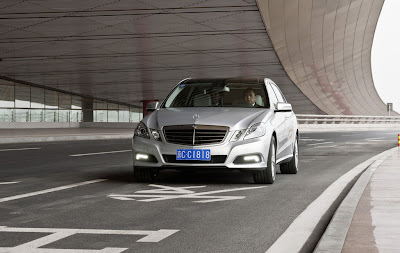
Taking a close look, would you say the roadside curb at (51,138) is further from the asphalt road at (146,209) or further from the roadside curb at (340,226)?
the roadside curb at (340,226)

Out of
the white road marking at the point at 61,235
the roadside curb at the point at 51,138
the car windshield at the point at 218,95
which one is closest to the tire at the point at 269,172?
the car windshield at the point at 218,95

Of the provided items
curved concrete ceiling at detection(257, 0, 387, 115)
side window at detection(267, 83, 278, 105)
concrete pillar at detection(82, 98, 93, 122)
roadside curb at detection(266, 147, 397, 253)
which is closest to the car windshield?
side window at detection(267, 83, 278, 105)

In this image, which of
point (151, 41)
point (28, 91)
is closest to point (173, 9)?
point (151, 41)

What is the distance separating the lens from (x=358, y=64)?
64938 millimetres

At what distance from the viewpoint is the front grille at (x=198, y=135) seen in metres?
9.35

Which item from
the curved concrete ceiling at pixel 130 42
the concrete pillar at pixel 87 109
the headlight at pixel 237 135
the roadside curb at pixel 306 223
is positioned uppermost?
the curved concrete ceiling at pixel 130 42

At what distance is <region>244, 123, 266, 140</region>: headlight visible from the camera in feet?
30.8

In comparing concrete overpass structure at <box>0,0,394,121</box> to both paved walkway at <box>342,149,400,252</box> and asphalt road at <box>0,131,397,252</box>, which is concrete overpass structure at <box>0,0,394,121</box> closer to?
asphalt road at <box>0,131,397,252</box>

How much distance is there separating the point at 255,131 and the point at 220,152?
643 mm

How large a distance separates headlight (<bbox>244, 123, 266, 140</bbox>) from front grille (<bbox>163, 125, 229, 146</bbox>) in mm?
323

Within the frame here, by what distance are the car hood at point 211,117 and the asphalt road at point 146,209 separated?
0.93 metres

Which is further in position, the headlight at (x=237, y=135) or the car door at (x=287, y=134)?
the car door at (x=287, y=134)

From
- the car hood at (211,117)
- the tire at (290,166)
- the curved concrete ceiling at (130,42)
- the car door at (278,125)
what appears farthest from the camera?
the curved concrete ceiling at (130,42)

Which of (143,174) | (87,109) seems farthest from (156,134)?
(87,109)
